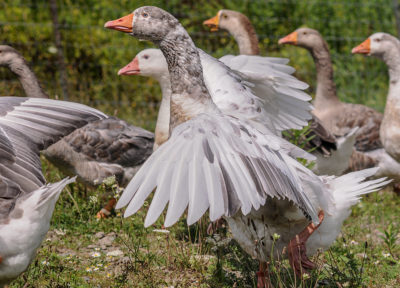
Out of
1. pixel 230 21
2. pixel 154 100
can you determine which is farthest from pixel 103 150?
pixel 154 100

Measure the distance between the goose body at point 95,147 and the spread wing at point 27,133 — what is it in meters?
1.86

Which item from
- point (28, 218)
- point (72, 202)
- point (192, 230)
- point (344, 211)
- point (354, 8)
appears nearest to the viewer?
point (28, 218)

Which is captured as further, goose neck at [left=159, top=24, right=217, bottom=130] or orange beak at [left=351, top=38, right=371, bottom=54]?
orange beak at [left=351, top=38, right=371, bottom=54]

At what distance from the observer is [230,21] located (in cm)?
Result: 763

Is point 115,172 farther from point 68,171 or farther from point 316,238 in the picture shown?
point 316,238

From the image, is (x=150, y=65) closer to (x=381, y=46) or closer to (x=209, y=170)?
(x=381, y=46)

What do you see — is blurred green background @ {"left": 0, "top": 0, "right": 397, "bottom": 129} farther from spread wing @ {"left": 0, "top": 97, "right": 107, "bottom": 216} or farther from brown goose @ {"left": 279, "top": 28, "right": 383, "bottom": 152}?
spread wing @ {"left": 0, "top": 97, "right": 107, "bottom": 216}

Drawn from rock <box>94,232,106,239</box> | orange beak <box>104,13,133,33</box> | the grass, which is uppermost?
orange beak <box>104,13,133,33</box>

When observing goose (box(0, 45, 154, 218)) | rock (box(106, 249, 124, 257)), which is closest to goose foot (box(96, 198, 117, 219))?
goose (box(0, 45, 154, 218))

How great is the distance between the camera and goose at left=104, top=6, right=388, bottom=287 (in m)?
2.66

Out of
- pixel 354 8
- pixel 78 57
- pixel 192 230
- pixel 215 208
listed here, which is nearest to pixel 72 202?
pixel 192 230

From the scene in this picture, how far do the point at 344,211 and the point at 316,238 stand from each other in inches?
9.3

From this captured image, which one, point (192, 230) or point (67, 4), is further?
point (67, 4)

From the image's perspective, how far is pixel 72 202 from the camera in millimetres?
5430
